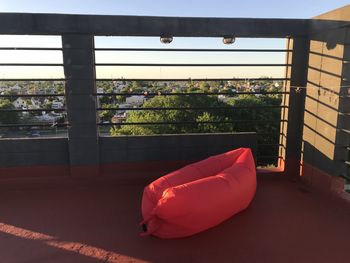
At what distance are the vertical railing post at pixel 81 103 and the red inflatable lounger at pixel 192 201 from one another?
1.97 meters

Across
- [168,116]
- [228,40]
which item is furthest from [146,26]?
Result: [168,116]

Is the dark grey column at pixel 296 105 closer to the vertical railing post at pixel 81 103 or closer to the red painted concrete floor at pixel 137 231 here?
the red painted concrete floor at pixel 137 231

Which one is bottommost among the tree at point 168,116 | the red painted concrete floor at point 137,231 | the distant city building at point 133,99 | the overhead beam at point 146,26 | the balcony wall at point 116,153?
the tree at point 168,116

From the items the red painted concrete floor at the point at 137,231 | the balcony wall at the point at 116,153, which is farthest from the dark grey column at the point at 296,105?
the red painted concrete floor at the point at 137,231

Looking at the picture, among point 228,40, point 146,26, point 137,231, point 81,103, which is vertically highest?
point 146,26

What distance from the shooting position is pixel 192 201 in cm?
331

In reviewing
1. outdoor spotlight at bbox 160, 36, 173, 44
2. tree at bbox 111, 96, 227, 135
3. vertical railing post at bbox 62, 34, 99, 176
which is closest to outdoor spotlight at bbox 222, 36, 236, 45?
outdoor spotlight at bbox 160, 36, 173, 44

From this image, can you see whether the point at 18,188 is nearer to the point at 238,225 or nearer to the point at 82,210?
the point at 82,210

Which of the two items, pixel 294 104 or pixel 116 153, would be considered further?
pixel 294 104

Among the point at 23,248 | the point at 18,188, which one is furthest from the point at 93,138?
the point at 23,248

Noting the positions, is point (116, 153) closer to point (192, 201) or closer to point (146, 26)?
point (146, 26)

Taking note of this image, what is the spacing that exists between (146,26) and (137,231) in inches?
123

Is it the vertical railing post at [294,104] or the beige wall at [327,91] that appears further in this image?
the vertical railing post at [294,104]

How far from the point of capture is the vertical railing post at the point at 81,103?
491cm
